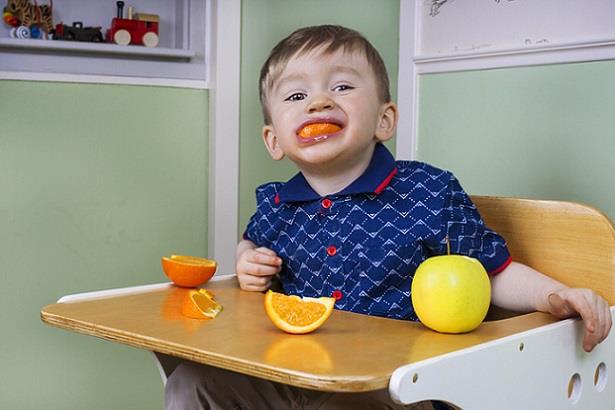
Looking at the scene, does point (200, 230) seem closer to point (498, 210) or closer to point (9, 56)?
point (9, 56)

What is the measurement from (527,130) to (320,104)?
52 cm

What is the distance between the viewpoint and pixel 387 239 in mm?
1291

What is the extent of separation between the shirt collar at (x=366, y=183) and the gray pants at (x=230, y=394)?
0.30m

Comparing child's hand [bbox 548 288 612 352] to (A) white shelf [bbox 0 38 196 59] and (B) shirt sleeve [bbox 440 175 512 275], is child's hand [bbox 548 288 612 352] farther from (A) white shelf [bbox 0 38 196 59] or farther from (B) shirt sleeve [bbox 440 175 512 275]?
(A) white shelf [bbox 0 38 196 59]

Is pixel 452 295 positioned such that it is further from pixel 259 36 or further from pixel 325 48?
pixel 259 36

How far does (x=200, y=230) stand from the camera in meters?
2.11

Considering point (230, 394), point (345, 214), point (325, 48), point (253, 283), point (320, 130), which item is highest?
point (325, 48)

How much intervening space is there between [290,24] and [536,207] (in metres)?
0.96

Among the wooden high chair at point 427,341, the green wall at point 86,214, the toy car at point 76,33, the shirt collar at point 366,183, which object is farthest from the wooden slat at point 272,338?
the toy car at point 76,33

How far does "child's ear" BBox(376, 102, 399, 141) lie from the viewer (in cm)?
139

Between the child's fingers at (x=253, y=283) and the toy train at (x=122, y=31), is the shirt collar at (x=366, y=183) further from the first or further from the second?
the toy train at (x=122, y=31)

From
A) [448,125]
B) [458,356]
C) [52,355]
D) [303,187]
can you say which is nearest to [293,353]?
[458,356]

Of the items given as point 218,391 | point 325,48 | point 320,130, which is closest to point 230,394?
point 218,391

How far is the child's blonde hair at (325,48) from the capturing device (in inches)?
52.8
